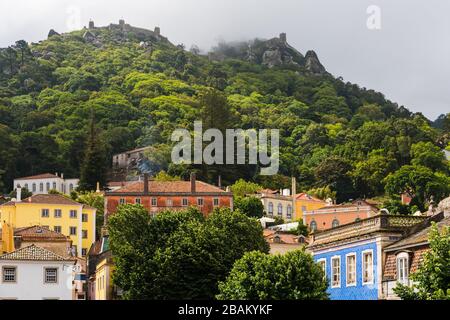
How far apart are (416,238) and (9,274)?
2900 cm

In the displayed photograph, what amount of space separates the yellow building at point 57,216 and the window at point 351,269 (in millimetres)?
63740

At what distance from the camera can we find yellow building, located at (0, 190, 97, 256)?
103 metres

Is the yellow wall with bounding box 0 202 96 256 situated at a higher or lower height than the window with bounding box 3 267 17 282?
higher

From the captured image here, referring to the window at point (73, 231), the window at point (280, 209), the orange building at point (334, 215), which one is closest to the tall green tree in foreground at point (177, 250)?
the window at point (73, 231)

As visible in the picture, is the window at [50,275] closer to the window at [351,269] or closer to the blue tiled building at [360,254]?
the blue tiled building at [360,254]

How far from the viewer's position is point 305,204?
124m

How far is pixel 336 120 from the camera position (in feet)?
627

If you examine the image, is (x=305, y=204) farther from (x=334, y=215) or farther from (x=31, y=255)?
(x=31, y=255)

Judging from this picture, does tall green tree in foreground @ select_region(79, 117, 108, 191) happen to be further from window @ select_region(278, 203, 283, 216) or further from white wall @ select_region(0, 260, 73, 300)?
white wall @ select_region(0, 260, 73, 300)

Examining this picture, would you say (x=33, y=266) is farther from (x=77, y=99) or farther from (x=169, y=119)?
(x=77, y=99)

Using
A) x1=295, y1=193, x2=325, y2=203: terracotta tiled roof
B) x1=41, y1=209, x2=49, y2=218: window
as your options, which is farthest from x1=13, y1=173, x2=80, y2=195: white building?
x1=41, y1=209, x2=49, y2=218: window

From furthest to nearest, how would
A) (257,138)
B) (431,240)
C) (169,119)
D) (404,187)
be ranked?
(169,119) < (257,138) < (404,187) < (431,240)
